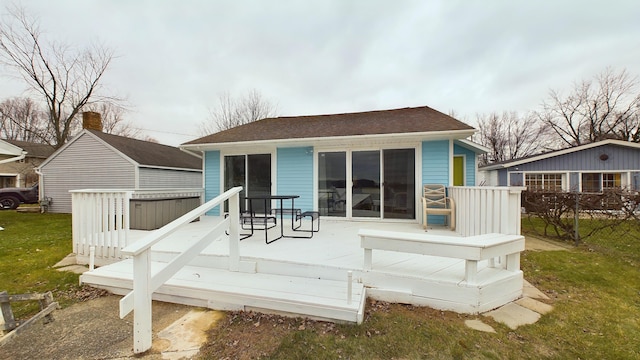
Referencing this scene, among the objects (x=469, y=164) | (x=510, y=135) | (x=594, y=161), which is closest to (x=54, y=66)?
(x=469, y=164)

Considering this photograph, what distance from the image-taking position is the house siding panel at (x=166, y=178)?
1145cm

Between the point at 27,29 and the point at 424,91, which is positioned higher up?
the point at 27,29

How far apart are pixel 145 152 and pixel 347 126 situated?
36.5 ft

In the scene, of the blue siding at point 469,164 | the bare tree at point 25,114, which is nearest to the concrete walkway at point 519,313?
the blue siding at point 469,164

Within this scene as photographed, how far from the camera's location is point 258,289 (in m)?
2.65

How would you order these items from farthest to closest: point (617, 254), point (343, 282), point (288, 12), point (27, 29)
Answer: point (27, 29)
point (288, 12)
point (617, 254)
point (343, 282)

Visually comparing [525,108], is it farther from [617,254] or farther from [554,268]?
[554,268]

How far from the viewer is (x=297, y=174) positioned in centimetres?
674

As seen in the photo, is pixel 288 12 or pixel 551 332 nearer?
pixel 551 332

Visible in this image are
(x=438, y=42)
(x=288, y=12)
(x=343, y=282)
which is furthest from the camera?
(x=438, y=42)

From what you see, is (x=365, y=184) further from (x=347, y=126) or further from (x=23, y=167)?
(x=23, y=167)

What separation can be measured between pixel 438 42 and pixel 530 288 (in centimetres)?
820

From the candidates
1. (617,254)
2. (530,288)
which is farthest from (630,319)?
(617,254)

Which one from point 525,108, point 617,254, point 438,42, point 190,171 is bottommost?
point 617,254
